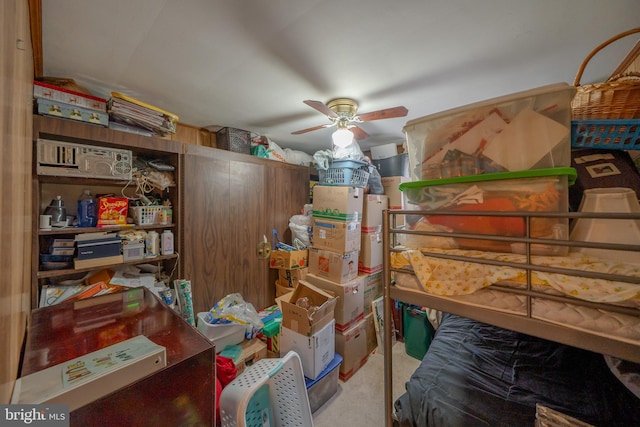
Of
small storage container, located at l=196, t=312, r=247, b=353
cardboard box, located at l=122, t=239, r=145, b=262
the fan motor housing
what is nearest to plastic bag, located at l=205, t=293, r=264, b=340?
small storage container, located at l=196, t=312, r=247, b=353

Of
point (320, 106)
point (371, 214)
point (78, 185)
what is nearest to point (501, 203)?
point (320, 106)

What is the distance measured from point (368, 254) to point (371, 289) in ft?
1.37

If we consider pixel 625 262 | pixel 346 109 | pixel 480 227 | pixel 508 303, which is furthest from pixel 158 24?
pixel 625 262

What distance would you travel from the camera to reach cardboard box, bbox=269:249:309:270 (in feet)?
8.45

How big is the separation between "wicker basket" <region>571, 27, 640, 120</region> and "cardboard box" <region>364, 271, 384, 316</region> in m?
2.08

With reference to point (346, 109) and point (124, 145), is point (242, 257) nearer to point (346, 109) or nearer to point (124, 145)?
point (124, 145)

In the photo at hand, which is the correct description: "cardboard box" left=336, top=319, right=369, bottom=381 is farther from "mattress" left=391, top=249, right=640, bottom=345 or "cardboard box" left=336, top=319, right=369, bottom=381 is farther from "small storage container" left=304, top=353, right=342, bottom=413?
"mattress" left=391, top=249, right=640, bottom=345

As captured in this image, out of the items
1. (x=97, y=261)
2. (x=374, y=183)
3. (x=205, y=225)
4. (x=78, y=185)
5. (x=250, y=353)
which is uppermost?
(x=374, y=183)

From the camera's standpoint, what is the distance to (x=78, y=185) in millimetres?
1929

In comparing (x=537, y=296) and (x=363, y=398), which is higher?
(x=537, y=296)

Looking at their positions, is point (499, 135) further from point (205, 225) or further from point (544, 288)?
point (205, 225)

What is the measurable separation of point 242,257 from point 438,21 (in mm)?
2421

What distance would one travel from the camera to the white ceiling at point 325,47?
3.55ft

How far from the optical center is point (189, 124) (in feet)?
8.14
